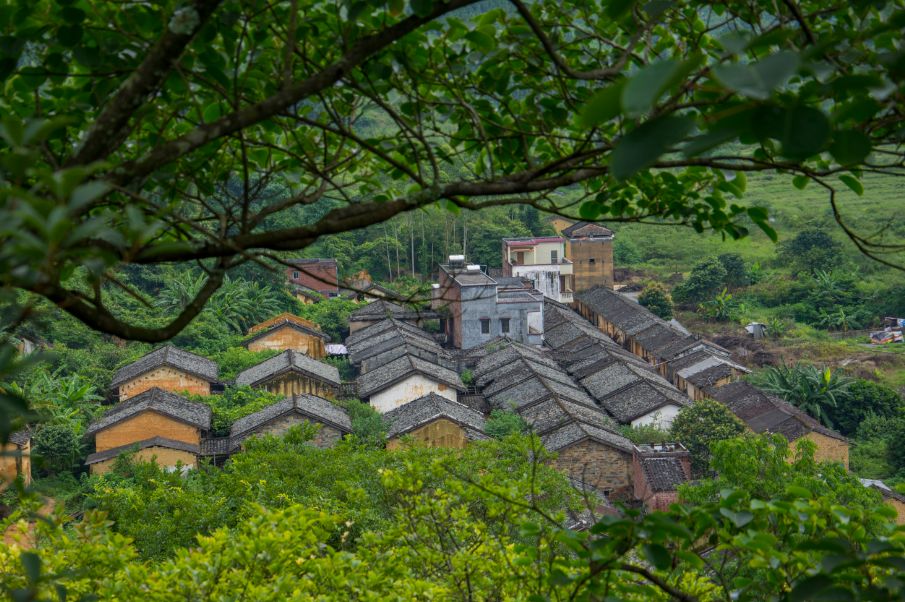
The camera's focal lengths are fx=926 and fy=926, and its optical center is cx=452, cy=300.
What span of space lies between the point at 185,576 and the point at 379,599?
3.24ft

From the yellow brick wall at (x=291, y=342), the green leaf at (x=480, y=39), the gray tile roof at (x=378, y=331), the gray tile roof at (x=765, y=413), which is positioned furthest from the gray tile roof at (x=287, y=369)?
the green leaf at (x=480, y=39)

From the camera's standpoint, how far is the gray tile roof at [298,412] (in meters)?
18.5

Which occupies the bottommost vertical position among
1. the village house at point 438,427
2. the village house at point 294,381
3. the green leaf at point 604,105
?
the green leaf at point 604,105

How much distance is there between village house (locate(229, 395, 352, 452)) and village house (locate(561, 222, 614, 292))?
17577 millimetres

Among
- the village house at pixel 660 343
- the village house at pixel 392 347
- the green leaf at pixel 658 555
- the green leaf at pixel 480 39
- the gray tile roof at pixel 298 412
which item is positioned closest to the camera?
the green leaf at pixel 658 555

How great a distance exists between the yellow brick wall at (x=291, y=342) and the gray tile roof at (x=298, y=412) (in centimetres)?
694

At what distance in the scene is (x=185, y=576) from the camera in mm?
4543

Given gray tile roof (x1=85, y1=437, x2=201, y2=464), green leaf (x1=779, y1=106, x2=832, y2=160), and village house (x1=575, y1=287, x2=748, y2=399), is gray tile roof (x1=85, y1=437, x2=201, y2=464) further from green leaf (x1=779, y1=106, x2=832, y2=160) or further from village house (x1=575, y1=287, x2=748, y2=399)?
green leaf (x1=779, y1=106, x2=832, y2=160)

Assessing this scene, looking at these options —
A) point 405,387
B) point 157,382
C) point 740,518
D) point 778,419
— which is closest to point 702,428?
point 778,419

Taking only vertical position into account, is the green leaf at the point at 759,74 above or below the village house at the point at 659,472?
above

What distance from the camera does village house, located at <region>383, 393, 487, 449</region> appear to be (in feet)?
59.1

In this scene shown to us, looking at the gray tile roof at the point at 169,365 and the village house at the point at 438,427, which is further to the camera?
the gray tile roof at the point at 169,365

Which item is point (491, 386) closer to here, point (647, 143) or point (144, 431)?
point (144, 431)

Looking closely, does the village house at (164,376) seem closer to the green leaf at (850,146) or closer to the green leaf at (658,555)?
the green leaf at (658,555)
